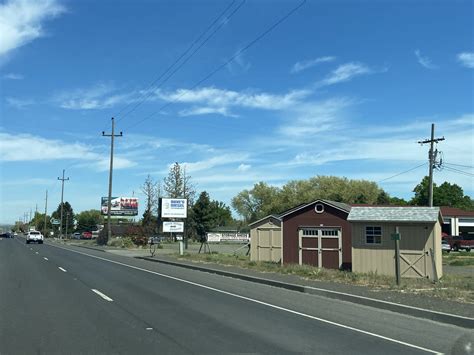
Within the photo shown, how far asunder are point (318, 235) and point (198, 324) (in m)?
19.3

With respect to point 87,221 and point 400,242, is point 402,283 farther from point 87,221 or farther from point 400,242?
point 87,221

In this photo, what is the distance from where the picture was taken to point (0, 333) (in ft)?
28.6

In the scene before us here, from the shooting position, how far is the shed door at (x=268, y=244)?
3033cm

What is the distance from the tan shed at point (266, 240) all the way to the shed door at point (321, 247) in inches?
79.7

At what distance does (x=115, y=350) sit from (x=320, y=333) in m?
3.68

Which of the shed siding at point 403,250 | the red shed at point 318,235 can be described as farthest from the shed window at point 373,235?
the red shed at point 318,235

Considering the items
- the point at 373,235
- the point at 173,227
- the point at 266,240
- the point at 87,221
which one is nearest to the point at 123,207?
the point at 87,221

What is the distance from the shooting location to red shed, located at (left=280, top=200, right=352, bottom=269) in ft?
89.6

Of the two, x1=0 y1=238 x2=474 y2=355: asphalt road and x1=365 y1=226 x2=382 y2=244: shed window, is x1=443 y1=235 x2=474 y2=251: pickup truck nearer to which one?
x1=365 y1=226 x2=382 y2=244: shed window

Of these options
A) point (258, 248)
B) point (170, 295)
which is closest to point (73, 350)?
point (170, 295)

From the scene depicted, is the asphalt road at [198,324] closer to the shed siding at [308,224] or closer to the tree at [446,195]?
the shed siding at [308,224]

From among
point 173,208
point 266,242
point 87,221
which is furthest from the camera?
point 87,221

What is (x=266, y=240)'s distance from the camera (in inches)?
1224

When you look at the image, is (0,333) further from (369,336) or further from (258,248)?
(258,248)
